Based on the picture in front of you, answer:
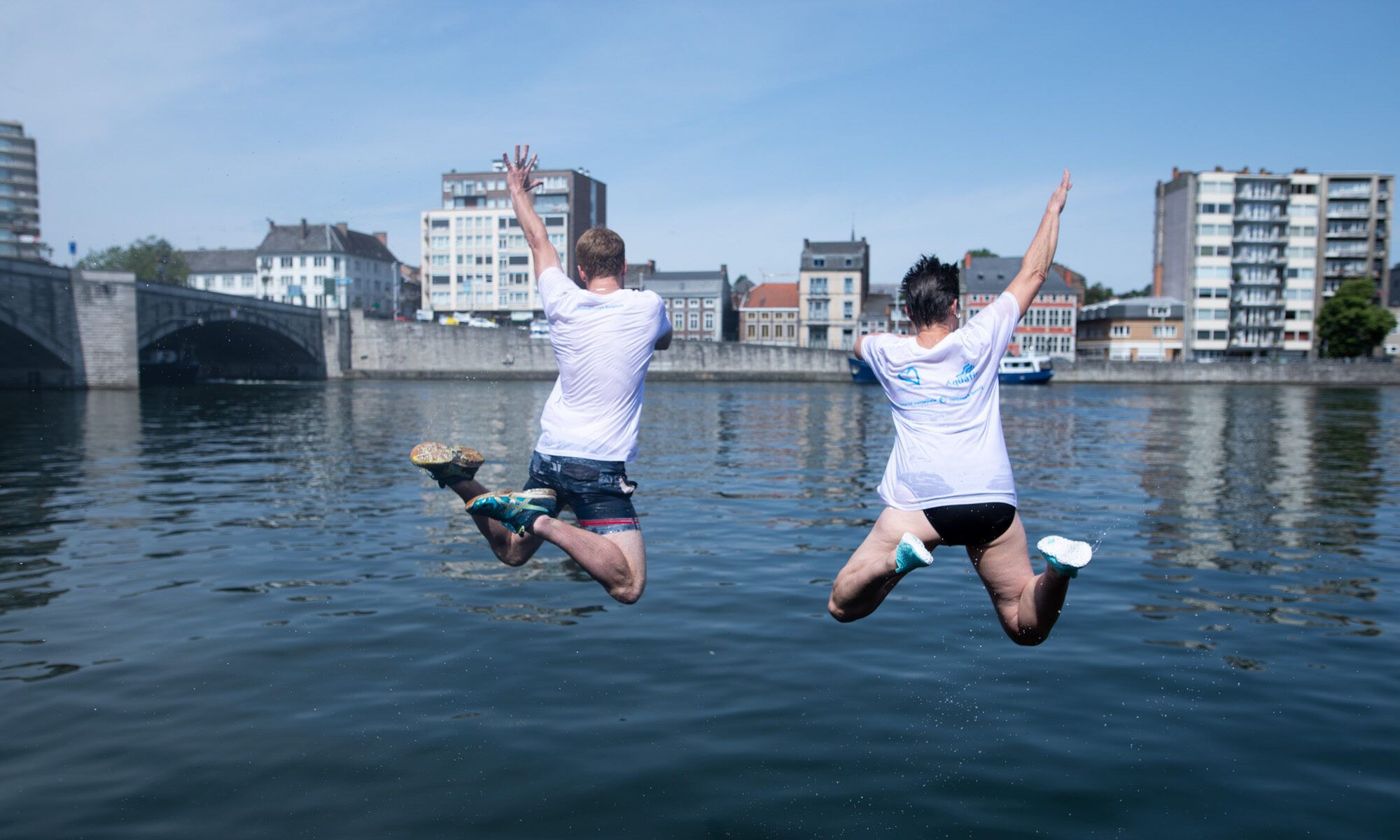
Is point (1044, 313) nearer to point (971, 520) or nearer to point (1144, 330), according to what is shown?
point (1144, 330)

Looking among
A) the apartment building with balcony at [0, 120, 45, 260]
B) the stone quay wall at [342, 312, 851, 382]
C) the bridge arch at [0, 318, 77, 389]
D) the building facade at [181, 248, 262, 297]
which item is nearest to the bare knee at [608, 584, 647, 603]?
the bridge arch at [0, 318, 77, 389]

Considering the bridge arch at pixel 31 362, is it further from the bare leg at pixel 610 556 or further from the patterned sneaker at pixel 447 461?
the bare leg at pixel 610 556

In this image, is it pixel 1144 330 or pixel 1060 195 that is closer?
pixel 1060 195

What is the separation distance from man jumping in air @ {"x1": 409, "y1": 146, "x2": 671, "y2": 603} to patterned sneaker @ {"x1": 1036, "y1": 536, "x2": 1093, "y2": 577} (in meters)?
2.36

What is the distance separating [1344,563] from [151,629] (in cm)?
1333

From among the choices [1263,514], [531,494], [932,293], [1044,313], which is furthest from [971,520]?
[1044,313]

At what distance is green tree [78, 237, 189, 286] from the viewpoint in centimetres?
12394

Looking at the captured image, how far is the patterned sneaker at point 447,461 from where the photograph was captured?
6539 mm

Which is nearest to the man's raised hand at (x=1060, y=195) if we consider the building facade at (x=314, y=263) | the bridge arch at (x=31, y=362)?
the bridge arch at (x=31, y=362)

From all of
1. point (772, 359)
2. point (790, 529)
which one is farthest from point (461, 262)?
point (790, 529)

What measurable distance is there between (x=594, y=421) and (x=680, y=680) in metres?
2.58

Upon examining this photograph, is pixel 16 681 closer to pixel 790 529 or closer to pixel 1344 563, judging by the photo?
pixel 790 529

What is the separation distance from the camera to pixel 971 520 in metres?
5.47

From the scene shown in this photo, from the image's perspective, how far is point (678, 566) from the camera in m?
12.2
